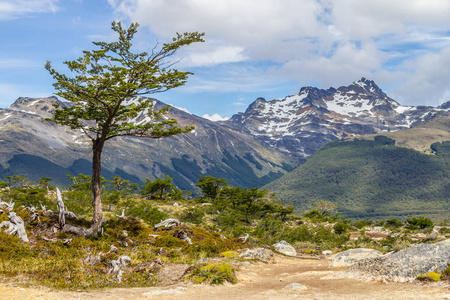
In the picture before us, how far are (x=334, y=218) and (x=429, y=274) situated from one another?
58207mm

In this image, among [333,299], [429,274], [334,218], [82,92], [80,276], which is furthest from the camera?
[334,218]

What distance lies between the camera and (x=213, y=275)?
14.6 meters

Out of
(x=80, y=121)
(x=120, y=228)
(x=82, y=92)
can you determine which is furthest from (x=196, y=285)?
(x=80, y=121)

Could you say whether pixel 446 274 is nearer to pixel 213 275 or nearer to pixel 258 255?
pixel 213 275

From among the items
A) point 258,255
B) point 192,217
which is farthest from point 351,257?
point 192,217

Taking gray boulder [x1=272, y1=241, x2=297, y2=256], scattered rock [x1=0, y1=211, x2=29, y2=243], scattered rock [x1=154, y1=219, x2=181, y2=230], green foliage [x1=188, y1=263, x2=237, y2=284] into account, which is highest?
scattered rock [x1=0, y1=211, x2=29, y2=243]

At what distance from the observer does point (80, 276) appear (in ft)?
44.4

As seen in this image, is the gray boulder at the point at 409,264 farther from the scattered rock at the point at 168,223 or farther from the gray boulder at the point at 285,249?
the scattered rock at the point at 168,223

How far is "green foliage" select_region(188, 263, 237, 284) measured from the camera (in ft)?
47.1

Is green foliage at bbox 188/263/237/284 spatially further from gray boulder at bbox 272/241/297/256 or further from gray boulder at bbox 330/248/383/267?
gray boulder at bbox 272/241/297/256

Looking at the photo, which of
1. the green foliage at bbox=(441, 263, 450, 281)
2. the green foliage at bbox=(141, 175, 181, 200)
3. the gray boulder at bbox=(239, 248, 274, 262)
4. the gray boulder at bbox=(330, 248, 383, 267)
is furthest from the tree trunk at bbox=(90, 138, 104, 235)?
the green foliage at bbox=(141, 175, 181, 200)

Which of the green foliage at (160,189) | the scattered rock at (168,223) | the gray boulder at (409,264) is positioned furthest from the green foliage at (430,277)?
the green foliage at (160,189)

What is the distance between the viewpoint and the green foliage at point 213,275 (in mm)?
14352

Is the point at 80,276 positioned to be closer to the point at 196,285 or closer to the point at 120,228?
the point at 196,285
